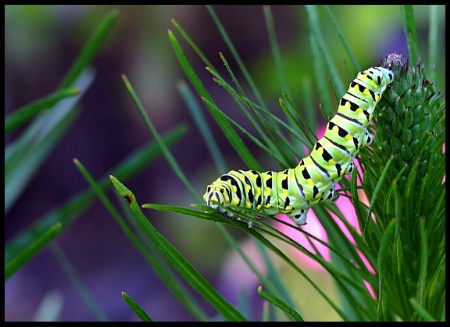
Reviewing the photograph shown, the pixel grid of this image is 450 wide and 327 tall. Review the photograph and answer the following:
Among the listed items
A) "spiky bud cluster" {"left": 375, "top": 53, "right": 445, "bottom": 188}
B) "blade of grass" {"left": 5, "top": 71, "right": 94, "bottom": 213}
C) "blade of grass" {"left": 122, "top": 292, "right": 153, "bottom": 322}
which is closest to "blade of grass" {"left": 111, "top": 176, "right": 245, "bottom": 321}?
"blade of grass" {"left": 122, "top": 292, "right": 153, "bottom": 322}

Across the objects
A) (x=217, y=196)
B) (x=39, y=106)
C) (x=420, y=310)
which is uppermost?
(x=39, y=106)

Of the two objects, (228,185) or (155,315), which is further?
(155,315)

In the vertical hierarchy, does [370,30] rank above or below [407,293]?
above

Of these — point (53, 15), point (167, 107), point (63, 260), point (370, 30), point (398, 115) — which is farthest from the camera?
point (167, 107)

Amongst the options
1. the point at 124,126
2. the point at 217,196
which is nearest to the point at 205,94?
the point at 217,196

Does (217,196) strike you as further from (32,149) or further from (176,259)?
(32,149)

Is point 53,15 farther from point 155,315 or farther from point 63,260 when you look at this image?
point 63,260

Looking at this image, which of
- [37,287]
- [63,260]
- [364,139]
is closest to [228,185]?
[364,139]
